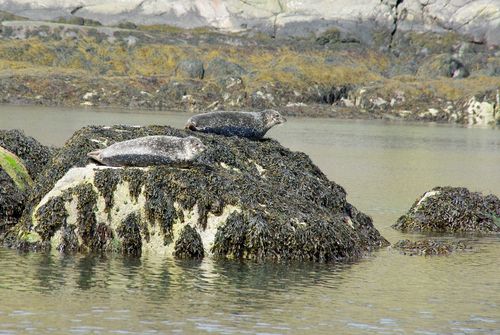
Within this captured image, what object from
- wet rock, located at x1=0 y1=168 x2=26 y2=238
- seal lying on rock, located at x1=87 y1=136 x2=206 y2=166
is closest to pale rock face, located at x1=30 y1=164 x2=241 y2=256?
seal lying on rock, located at x1=87 y1=136 x2=206 y2=166

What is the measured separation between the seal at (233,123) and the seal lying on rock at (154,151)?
184cm

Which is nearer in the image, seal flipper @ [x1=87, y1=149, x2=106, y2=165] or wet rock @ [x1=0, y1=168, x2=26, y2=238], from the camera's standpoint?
seal flipper @ [x1=87, y1=149, x2=106, y2=165]

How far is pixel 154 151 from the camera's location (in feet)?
40.5

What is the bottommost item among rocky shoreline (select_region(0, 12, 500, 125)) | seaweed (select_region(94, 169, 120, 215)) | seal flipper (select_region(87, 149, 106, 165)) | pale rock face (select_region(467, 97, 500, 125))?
seaweed (select_region(94, 169, 120, 215))

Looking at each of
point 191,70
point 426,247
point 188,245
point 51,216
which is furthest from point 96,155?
point 191,70

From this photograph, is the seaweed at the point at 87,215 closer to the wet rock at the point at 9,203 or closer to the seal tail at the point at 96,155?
the seal tail at the point at 96,155

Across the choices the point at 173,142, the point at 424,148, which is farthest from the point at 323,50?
the point at 173,142

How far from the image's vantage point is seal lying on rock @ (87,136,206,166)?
40.4 ft

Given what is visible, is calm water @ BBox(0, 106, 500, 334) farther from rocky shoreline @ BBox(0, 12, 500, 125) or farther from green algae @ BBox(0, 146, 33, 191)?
rocky shoreline @ BBox(0, 12, 500, 125)

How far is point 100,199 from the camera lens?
12109 mm

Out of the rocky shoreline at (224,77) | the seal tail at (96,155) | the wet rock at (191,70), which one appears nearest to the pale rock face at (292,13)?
the rocky shoreline at (224,77)

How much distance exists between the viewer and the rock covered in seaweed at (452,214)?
52.2 feet

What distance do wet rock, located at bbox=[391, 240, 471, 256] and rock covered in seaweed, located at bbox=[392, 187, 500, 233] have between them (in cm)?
172

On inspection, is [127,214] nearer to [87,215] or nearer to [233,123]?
[87,215]
